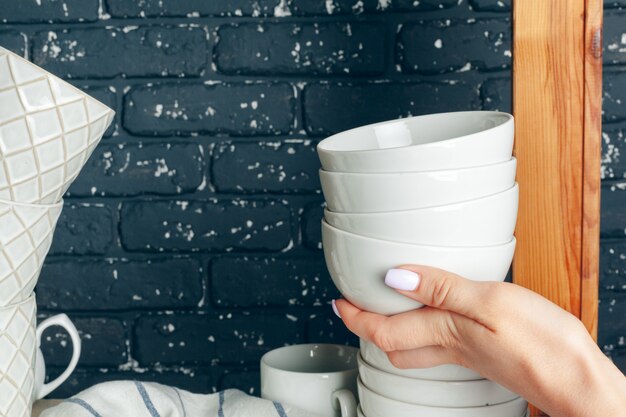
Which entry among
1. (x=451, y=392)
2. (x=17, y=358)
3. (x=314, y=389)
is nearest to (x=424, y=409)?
(x=451, y=392)

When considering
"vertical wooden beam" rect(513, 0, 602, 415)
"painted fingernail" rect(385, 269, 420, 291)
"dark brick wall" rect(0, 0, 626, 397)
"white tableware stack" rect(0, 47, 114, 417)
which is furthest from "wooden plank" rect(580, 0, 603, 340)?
"white tableware stack" rect(0, 47, 114, 417)

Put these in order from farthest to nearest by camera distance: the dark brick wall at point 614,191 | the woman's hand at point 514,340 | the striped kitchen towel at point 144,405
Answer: the dark brick wall at point 614,191
the striped kitchen towel at point 144,405
the woman's hand at point 514,340

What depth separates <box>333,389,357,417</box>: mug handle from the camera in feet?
2.50

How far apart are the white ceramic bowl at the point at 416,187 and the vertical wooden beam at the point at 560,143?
0.46 ft

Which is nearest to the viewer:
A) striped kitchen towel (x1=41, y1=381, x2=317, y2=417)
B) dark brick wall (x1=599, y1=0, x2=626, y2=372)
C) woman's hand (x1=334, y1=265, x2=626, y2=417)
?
woman's hand (x1=334, y1=265, x2=626, y2=417)

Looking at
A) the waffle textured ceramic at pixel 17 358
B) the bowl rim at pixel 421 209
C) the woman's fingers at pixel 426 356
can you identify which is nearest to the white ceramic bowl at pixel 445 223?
the bowl rim at pixel 421 209

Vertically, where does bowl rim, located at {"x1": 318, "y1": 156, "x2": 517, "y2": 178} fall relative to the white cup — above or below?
above

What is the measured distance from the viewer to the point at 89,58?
1.14 metres

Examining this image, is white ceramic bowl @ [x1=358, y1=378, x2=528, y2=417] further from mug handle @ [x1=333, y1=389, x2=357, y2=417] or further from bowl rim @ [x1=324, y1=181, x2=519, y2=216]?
bowl rim @ [x1=324, y1=181, x2=519, y2=216]

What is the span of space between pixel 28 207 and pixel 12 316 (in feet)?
0.34

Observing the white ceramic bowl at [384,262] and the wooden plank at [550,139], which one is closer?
the white ceramic bowl at [384,262]

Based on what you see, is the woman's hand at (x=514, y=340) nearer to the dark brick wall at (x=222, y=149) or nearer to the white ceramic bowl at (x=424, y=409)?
the white ceramic bowl at (x=424, y=409)

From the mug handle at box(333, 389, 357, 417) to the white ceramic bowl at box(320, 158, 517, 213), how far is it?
0.22 meters

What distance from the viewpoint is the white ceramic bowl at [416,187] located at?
2.03 feet
